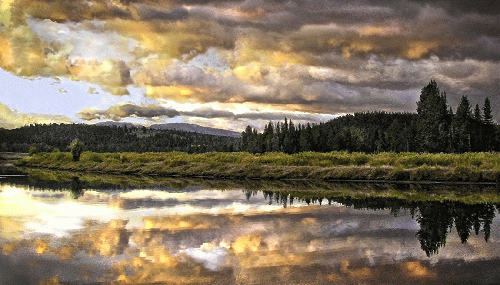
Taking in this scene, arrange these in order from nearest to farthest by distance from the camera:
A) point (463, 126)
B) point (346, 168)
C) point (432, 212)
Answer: point (432, 212) < point (346, 168) < point (463, 126)

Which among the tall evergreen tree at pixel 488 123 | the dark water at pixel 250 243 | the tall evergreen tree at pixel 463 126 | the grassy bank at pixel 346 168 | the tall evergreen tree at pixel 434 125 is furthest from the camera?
the tall evergreen tree at pixel 488 123

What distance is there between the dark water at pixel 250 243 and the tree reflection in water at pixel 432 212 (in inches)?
1.6

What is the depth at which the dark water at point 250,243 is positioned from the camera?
28.1 ft

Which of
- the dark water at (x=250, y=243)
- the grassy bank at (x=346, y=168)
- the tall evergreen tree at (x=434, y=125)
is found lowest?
the dark water at (x=250, y=243)

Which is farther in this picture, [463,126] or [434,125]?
[463,126]

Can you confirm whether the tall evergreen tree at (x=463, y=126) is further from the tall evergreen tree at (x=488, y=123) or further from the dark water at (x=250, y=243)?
the dark water at (x=250, y=243)

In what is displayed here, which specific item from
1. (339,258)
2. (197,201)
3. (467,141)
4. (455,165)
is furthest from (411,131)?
(339,258)

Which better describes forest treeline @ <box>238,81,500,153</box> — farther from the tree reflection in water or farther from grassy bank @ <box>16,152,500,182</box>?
the tree reflection in water

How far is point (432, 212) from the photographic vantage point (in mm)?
16547

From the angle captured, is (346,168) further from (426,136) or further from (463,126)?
(463,126)

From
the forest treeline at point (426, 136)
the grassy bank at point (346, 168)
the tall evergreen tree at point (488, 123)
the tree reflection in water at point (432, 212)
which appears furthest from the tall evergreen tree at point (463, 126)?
the tree reflection in water at point (432, 212)

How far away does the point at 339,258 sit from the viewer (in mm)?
9828

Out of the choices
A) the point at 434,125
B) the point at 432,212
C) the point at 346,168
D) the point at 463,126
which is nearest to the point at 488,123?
the point at 463,126

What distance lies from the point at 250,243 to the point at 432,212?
8.53m
